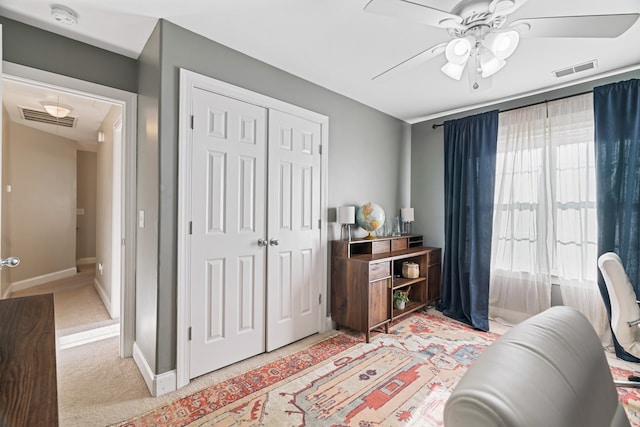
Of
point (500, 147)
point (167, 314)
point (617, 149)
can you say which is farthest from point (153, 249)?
point (617, 149)

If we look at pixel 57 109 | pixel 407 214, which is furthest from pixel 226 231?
pixel 57 109

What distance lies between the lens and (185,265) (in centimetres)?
212

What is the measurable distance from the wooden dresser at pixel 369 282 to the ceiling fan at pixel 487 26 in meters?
1.76

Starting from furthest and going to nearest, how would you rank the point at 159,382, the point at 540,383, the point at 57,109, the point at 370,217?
the point at 57,109 < the point at 370,217 < the point at 159,382 < the point at 540,383

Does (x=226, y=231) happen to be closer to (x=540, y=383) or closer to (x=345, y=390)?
(x=345, y=390)

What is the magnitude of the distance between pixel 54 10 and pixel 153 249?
62.3 inches

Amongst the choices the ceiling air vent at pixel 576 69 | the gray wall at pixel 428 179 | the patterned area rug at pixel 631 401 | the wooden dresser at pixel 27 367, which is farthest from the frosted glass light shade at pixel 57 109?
the patterned area rug at pixel 631 401

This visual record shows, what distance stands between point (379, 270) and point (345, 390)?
3.70 feet

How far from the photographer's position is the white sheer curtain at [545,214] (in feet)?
9.13

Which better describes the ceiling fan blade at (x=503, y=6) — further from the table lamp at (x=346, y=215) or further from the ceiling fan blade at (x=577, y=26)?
the table lamp at (x=346, y=215)

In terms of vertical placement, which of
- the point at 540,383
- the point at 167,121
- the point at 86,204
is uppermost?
the point at 167,121

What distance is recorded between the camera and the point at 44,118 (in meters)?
4.06

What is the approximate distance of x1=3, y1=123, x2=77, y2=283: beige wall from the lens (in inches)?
171

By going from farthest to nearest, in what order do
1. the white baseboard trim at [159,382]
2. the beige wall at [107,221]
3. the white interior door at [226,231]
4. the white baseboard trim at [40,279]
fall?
the white baseboard trim at [40,279]
the beige wall at [107,221]
the white interior door at [226,231]
the white baseboard trim at [159,382]
